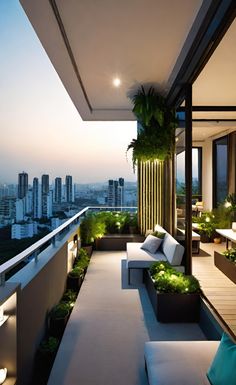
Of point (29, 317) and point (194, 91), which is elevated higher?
point (194, 91)

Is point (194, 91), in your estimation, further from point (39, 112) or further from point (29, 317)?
point (39, 112)

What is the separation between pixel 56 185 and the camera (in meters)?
7.11

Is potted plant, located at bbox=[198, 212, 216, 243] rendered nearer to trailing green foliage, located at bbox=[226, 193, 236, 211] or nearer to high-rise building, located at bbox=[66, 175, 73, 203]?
trailing green foliage, located at bbox=[226, 193, 236, 211]

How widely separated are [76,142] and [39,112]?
209 centimetres

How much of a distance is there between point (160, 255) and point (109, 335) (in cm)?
200

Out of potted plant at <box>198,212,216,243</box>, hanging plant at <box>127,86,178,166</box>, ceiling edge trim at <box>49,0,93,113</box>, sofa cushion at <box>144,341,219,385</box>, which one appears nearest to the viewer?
sofa cushion at <box>144,341,219,385</box>

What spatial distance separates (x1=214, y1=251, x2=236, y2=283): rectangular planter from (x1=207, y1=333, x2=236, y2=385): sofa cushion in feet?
7.76

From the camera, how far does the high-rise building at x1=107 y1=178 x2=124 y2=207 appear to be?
8.29m

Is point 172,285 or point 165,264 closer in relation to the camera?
point 172,285

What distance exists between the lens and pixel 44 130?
Answer: 1085cm

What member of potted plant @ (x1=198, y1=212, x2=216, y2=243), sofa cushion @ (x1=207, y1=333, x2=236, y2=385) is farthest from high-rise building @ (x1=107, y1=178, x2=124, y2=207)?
sofa cushion @ (x1=207, y1=333, x2=236, y2=385)

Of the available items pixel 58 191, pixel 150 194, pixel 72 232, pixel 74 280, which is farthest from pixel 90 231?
pixel 74 280

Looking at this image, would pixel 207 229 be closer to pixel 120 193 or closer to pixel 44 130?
pixel 120 193

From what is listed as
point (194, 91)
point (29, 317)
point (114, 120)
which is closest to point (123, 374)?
point (29, 317)
